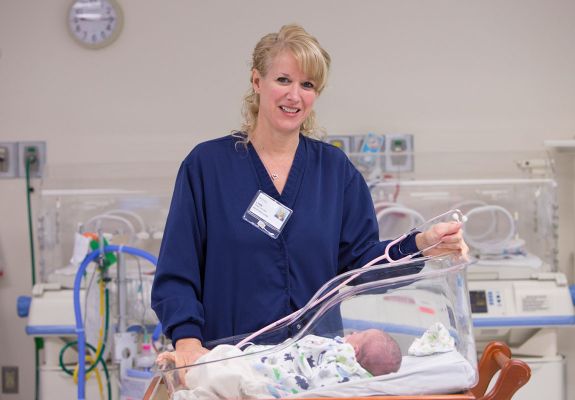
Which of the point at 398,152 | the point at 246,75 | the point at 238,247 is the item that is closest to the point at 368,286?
the point at 238,247

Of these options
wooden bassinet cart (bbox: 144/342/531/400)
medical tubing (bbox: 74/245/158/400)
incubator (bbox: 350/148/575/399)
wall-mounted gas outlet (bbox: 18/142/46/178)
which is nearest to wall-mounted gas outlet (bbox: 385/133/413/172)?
incubator (bbox: 350/148/575/399)

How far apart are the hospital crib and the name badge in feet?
0.81

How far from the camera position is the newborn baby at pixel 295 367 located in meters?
1.24

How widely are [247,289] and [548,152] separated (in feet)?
7.63

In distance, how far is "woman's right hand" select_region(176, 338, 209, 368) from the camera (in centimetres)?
142

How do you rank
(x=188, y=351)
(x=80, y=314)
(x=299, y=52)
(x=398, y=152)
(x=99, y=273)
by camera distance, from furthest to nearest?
(x=398, y=152) → (x=99, y=273) → (x=80, y=314) → (x=299, y=52) → (x=188, y=351)

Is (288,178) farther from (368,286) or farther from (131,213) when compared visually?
(131,213)

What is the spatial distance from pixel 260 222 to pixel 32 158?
7.68ft

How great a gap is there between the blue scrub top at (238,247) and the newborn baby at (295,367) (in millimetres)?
342

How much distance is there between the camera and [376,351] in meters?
1.30

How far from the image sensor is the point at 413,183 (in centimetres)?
339

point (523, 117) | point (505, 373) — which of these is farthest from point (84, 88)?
point (505, 373)

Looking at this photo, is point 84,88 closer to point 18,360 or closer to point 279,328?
point 18,360

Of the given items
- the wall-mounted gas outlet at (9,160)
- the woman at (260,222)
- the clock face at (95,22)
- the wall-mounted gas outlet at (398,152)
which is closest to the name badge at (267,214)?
the woman at (260,222)
